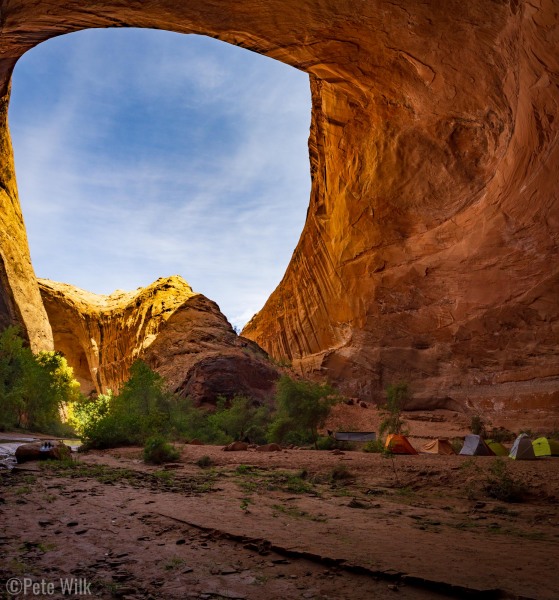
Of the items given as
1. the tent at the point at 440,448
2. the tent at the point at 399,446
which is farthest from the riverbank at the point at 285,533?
the tent at the point at 440,448

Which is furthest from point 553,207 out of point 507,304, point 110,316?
point 110,316

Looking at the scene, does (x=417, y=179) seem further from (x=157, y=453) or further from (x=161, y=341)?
(x=161, y=341)

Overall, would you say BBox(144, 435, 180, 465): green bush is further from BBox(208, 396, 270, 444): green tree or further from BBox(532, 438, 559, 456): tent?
BBox(532, 438, 559, 456): tent

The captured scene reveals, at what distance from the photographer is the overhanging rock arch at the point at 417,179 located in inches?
606

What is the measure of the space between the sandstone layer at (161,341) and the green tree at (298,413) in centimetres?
728

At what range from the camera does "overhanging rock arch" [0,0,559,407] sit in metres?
15.4

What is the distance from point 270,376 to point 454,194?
14.5 m

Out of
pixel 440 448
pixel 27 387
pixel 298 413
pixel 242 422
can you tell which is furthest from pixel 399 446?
pixel 27 387

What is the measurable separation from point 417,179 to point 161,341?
71.6 feet

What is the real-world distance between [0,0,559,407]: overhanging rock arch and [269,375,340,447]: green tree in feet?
23.8

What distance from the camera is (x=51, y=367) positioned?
30875 millimetres

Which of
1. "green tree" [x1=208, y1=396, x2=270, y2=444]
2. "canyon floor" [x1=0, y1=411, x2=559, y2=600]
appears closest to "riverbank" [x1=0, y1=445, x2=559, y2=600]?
"canyon floor" [x1=0, y1=411, x2=559, y2=600]

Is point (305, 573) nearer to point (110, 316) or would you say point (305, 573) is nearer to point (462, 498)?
point (462, 498)

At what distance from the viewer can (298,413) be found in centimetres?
1897
